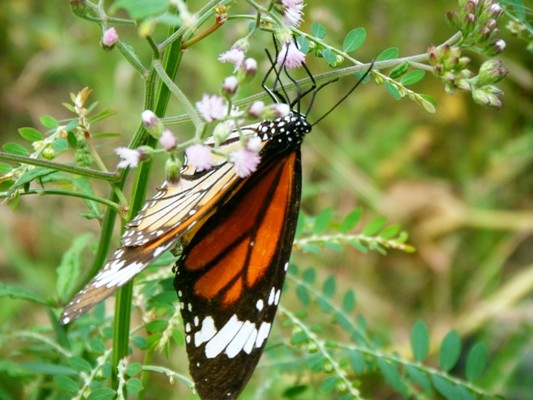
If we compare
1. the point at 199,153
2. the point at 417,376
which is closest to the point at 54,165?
the point at 199,153

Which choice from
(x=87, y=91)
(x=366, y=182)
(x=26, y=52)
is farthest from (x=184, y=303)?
(x=26, y=52)

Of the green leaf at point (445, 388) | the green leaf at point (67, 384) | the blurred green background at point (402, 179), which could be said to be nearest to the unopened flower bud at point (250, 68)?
the green leaf at point (67, 384)

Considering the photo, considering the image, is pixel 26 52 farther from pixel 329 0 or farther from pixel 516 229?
pixel 516 229

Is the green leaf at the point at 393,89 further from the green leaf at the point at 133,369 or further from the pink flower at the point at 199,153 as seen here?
the green leaf at the point at 133,369

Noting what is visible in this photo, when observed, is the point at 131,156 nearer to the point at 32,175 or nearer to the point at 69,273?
the point at 32,175

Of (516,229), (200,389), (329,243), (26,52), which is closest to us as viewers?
(200,389)

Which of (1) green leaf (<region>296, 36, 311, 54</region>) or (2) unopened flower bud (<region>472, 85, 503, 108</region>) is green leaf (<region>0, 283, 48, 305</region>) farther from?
(2) unopened flower bud (<region>472, 85, 503, 108</region>)
